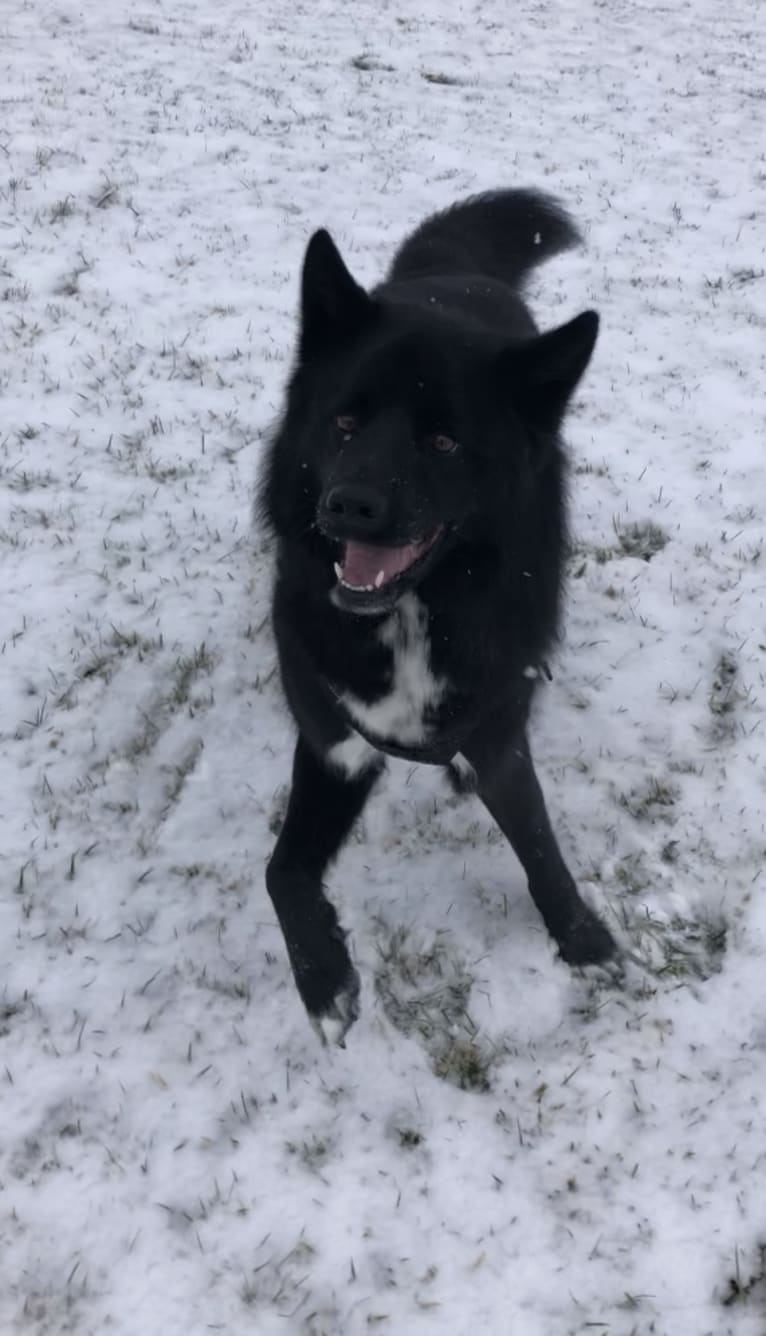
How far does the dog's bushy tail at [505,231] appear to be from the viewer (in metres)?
4.03

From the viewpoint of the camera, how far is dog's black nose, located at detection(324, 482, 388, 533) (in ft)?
6.59

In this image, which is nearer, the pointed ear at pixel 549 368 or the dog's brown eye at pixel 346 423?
the pointed ear at pixel 549 368

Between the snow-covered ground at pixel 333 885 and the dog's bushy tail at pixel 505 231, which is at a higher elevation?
the dog's bushy tail at pixel 505 231

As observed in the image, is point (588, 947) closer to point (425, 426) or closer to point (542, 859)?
point (542, 859)

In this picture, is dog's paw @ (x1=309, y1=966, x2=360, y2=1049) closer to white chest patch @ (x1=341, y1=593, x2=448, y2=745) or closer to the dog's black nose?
white chest patch @ (x1=341, y1=593, x2=448, y2=745)

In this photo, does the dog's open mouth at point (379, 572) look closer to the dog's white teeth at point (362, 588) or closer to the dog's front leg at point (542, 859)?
the dog's white teeth at point (362, 588)

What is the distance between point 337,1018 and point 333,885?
49cm

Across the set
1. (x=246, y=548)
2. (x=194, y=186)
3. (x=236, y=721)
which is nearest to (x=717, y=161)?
(x=194, y=186)

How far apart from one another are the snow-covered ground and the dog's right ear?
149cm

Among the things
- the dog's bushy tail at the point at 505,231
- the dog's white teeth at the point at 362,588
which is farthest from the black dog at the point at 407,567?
the dog's bushy tail at the point at 505,231

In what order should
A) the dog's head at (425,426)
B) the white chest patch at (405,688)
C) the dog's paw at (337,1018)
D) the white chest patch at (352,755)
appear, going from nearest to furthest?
1. the dog's head at (425,426)
2. the white chest patch at (405,688)
3. the dog's paw at (337,1018)
4. the white chest patch at (352,755)

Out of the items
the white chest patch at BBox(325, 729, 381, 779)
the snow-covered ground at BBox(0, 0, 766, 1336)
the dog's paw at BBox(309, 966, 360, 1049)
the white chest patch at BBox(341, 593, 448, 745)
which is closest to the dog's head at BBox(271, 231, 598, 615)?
the white chest patch at BBox(341, 593, 448, 745)

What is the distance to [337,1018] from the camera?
2.50 meters

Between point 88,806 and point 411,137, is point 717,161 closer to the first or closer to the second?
point 411,137
